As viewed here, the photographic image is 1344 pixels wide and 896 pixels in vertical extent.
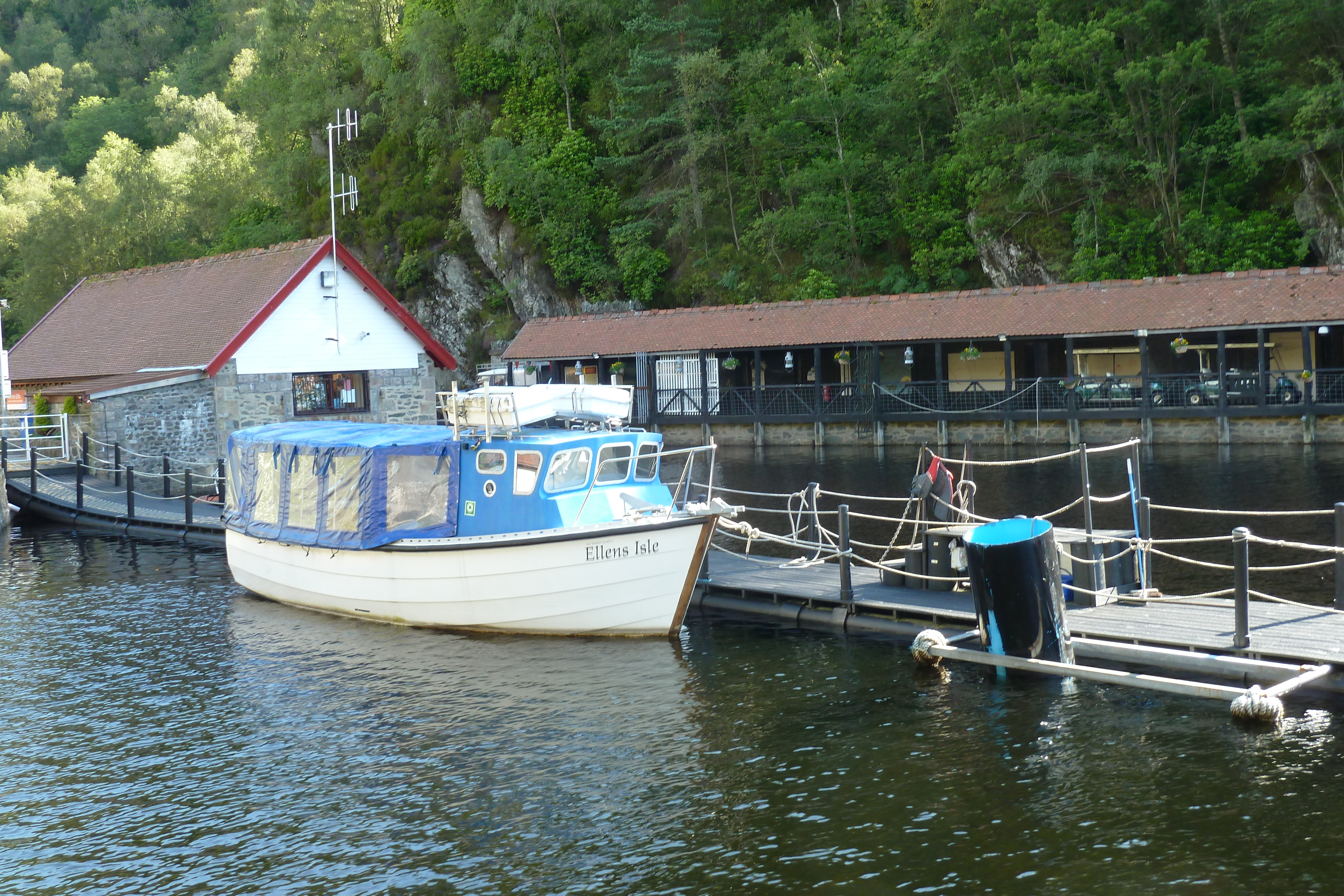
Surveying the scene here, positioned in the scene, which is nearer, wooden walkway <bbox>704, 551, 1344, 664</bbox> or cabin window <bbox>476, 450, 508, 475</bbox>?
wooden walkway <bbox>704, 551, 1344, 664</bbox>

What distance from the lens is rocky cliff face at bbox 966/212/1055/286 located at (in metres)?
47.8

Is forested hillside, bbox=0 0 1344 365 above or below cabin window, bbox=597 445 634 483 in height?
above

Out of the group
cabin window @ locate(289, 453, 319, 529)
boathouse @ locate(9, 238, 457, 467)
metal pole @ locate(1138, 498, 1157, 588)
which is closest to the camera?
metal pole @ locate(1138, 498, 1157, 588)

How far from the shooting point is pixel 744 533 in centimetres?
1611

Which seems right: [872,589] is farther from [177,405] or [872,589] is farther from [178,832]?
[177,405]

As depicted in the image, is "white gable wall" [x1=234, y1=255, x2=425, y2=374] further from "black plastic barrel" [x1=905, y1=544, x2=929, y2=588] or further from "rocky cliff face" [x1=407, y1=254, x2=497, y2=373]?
"rocky cliff face" [x1=407, y1=254, x2=497, y2=373]

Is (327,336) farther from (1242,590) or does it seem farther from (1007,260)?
(1007,260)

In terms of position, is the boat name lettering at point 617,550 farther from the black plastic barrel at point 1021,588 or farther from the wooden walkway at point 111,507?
the wooden walkway at point 111,507

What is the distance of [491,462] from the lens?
50.6 ft

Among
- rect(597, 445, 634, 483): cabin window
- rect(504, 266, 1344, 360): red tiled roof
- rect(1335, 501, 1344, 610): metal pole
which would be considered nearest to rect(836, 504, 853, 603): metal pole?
rect(597, 445, 634, 483): cabin window

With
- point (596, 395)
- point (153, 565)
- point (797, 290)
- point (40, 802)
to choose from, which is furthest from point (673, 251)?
point (40, 802)

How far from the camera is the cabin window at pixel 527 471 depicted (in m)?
15.1

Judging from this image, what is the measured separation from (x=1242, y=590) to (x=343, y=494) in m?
11.2

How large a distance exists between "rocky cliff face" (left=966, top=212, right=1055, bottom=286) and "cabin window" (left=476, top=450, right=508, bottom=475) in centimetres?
3632
